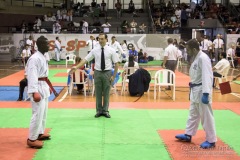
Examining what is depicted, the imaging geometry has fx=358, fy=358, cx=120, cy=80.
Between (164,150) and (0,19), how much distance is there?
84.4 feet

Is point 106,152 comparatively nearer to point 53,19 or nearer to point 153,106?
point 153,106

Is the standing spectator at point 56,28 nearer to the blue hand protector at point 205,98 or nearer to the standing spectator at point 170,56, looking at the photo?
the standing spectator at point 170,56

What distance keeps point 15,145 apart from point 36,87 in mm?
1209

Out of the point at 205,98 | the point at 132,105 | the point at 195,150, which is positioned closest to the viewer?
the point at 205,98

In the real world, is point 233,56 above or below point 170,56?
below

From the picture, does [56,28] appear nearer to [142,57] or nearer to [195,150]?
[142,57]

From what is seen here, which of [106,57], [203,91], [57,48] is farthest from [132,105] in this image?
[57,48]

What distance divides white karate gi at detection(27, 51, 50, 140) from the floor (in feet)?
1.27

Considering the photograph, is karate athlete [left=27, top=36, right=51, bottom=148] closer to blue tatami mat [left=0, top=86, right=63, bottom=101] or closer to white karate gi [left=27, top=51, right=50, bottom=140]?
white karate gi [left=27, top=51, right=50, bottom=140]

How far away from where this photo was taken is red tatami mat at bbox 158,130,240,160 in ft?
18.6

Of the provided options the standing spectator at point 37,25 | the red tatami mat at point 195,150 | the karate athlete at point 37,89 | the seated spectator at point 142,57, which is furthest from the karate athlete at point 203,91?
the standing spectator at point 37,25

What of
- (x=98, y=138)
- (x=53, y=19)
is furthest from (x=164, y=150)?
(x=53, y=19)

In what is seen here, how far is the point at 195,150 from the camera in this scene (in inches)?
239

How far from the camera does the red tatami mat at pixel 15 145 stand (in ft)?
18.7
